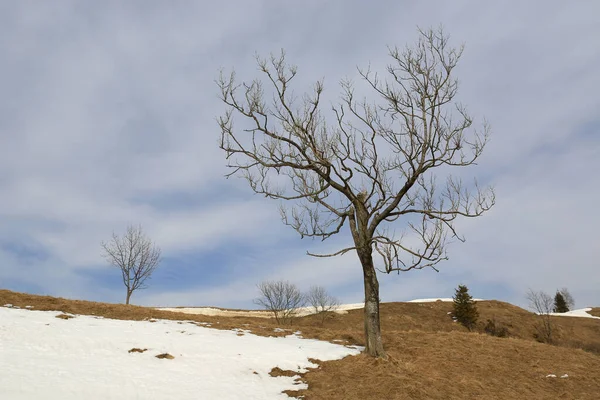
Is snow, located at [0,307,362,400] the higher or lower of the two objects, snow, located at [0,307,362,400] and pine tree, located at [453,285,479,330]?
the lower

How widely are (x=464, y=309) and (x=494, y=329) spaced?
279 centimetres

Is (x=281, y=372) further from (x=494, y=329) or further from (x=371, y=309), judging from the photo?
(x=494, y=329)

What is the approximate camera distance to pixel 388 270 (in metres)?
13.4

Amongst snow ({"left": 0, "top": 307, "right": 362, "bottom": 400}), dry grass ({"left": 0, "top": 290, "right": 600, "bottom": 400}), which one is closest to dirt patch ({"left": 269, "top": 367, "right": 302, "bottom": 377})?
dry grass ({"left": 0, "top": 290, "right": 600, "bottom": 400})

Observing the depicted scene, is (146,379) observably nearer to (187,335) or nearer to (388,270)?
(187,335)

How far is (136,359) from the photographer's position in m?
11.1

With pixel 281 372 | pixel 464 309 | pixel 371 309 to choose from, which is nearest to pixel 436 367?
pixel 371 309

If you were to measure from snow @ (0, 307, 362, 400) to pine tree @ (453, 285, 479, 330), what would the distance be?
2293 centimetres

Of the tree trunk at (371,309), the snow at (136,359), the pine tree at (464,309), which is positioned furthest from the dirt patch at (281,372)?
the pine tree at (464,309)

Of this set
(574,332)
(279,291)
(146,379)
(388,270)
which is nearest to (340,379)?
(388,270)

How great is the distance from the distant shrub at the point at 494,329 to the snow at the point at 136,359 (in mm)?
23785

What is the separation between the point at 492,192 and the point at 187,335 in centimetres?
1158

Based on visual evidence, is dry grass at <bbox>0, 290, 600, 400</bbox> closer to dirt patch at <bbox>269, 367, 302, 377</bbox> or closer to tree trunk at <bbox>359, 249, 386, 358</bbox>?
dirt patch at <bbox>269, 367, 302, 377</bbox>

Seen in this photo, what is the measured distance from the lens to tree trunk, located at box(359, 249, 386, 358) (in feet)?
43.7
